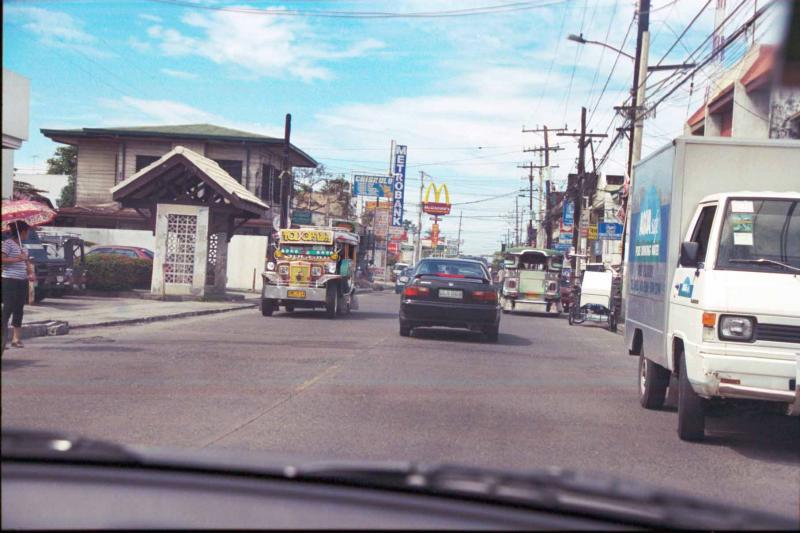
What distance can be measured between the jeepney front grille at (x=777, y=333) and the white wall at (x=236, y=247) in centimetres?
3223

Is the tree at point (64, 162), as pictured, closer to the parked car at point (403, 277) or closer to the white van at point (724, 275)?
the parked car at point (403, 277)

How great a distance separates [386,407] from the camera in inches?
368

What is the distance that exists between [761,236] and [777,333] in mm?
1061

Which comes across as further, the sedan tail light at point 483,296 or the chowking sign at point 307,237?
the chowking sign at point 307,237

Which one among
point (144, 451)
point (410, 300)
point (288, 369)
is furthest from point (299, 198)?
point (144, 451)

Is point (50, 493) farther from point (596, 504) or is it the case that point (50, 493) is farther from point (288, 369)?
point (288, 369)

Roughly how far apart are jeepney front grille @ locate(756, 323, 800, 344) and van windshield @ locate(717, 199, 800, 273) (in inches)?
23.3

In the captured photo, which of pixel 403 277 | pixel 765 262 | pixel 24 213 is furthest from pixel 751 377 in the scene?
pixel 403 277

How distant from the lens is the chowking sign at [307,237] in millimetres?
23234

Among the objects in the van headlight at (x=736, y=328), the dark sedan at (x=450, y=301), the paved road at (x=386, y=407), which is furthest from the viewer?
the dark sedan at (x=450, y=301)

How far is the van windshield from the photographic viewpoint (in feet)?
26.5

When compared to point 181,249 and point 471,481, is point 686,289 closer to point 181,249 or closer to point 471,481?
point 471,481

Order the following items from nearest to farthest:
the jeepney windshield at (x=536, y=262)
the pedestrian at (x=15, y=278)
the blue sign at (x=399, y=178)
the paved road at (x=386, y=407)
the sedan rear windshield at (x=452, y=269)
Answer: the paved road at (x=386, y=407)
the pedestrian at (x=15, y=278)
the sedan rear windshield at (x=452, y=269)
the jeepney windshield at (x=536, y=262)
the blue sign at (x=399, y=178)

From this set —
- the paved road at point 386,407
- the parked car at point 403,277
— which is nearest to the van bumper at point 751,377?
the paved road at point 386,407
